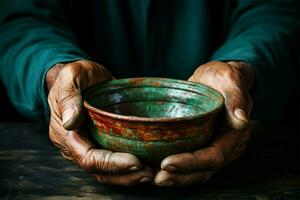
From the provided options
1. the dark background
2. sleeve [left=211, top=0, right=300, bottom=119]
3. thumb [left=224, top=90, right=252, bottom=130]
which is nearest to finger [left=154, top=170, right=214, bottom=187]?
thumb [left=224, top=90, right=252, bottom=130]

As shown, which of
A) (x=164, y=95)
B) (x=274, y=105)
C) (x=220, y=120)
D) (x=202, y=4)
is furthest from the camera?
(x=202, y=4)

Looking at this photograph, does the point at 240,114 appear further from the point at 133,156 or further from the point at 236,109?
the point at 133,156

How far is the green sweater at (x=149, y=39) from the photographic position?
1.39 meters

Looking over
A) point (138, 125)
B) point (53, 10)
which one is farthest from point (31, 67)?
point (138, 125)

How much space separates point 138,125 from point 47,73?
0.43m

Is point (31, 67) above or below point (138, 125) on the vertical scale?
below

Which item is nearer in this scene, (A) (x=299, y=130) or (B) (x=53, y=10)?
(A) (x=299, y=130)

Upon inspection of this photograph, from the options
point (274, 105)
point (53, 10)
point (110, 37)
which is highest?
point (53, 10)

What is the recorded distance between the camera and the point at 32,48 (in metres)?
1.41

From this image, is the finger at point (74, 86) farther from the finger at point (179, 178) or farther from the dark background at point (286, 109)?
the dark background at point (286, 109)

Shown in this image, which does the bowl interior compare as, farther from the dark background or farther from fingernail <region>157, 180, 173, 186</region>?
the dark background

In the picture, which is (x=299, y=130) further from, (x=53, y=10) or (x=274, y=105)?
(x=53, y=10)

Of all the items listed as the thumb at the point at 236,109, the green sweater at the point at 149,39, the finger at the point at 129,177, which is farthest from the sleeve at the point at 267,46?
the finger at the point at 129,177

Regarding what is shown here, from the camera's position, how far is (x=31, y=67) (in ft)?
4.48
